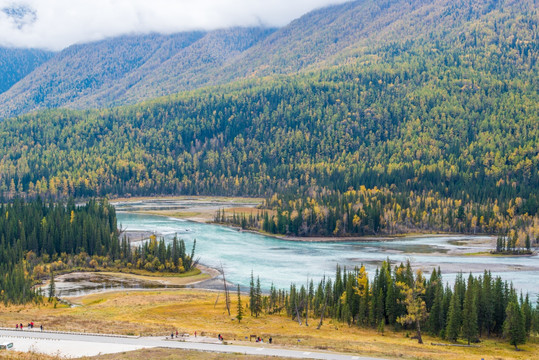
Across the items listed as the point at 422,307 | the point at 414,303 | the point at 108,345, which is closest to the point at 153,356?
the point at 108,345

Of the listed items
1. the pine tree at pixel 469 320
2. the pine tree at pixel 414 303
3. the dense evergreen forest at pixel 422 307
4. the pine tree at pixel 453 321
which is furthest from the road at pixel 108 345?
the pine tree at pixel 469 320

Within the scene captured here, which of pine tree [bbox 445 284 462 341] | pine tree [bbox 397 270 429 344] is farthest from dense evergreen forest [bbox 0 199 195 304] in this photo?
pine tree [bbox 445 284 462 341]

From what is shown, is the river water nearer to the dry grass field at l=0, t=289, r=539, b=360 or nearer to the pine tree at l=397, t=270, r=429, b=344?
the dry grass field at l=0, t=289, r=539, b=360

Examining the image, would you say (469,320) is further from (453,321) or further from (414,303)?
(414,303)

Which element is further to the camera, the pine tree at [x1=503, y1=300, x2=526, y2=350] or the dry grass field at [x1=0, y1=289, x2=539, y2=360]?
the pine tree at [x1=503, y1=300, x2=526, y2=350]

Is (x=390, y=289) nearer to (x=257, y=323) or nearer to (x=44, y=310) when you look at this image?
(x=257, y=323)

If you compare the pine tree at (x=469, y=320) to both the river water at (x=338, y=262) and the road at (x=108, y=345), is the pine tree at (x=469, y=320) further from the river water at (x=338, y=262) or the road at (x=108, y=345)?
the river water at (x=338, y=262)

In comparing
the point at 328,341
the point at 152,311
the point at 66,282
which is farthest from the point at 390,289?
the point at 66,282
